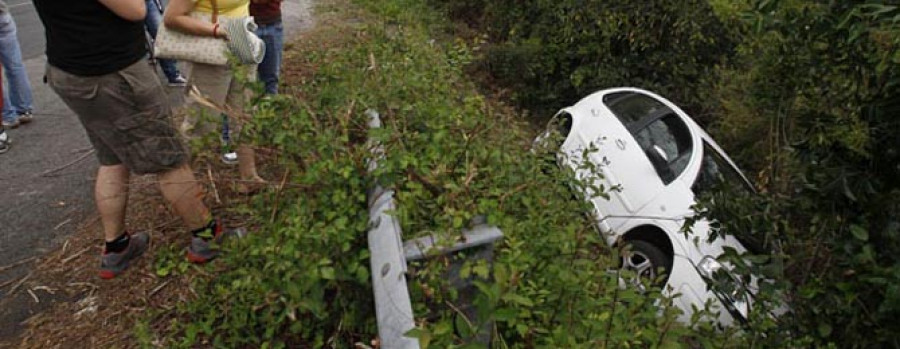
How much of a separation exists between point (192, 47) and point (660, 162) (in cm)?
418

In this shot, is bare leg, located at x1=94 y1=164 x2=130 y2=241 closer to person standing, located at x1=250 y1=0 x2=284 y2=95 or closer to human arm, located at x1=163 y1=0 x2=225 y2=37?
human arm, located at x1=163 y1=0 x2=225 y2=37

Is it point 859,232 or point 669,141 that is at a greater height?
point 859,232

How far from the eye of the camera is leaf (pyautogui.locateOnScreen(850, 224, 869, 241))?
7.60ft

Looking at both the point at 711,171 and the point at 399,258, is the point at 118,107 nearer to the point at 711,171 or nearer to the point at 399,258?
the point at 399,258

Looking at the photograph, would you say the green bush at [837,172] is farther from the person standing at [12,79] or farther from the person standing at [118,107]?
the person standing at [12,79]

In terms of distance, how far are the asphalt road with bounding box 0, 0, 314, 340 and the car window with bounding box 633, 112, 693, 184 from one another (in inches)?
180

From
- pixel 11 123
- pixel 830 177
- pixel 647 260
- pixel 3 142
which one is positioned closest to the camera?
pixel 830 177

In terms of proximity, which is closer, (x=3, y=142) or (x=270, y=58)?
(x=270, y=58)

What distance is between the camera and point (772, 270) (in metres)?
2.65

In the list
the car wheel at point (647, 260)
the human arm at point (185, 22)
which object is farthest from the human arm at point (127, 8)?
the car wheel at point (647, 260)

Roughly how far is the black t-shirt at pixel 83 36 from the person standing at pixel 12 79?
292 cm

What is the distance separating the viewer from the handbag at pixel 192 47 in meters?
3.21

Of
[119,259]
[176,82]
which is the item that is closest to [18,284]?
[119,259]

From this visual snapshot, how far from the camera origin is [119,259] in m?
3.04
